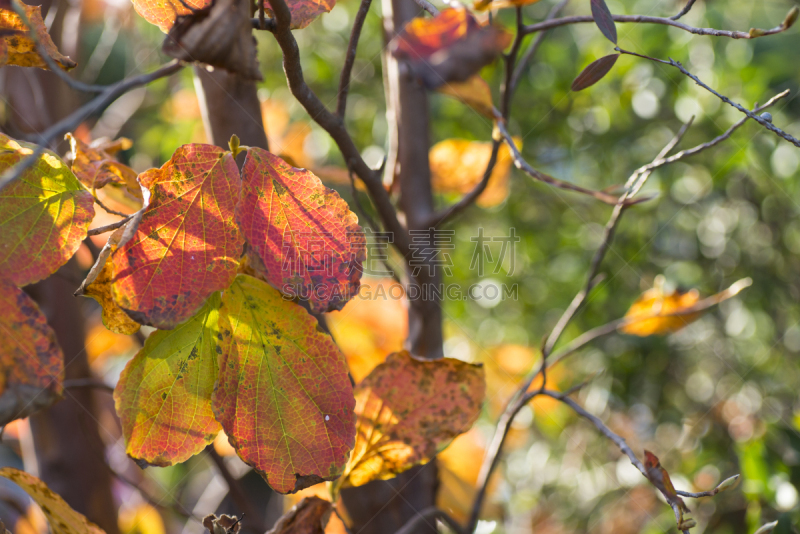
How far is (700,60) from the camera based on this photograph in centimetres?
99

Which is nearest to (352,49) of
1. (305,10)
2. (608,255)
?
(305,10)

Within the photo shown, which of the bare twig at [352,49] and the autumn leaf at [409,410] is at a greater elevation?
the bare twig at [352,49]

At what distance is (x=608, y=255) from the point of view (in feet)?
3.24

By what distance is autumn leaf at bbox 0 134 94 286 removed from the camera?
0.99 ft

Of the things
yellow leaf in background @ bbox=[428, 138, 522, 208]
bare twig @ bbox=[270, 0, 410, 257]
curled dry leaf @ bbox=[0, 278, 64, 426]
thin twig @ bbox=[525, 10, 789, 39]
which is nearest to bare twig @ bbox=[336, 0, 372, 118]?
bare twig @ bbox=[270, 0, 410, 257]

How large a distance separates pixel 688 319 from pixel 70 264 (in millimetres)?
789

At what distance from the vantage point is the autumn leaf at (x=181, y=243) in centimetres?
30

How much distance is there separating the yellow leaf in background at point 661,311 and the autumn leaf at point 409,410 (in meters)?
0.28

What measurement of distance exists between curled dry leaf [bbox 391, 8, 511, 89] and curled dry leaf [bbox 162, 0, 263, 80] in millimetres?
99

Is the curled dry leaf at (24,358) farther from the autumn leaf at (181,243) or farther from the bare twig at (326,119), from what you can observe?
the bare twig at (326,119)

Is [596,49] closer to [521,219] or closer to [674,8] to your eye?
[674,8]

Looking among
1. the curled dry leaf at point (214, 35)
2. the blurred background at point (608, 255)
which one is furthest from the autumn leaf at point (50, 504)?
the blurred background at point (608, 255)

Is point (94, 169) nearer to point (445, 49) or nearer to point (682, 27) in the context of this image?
point (445, 49)

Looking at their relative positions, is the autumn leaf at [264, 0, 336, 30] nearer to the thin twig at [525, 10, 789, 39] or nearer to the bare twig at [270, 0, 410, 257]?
the bare twig at [270, 0, 410, 257]
